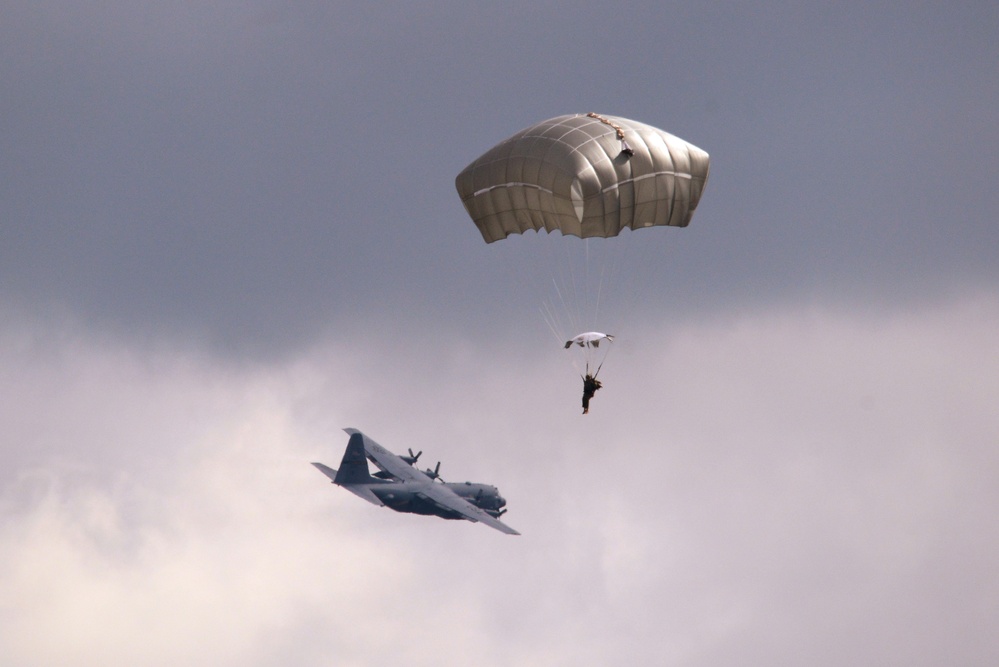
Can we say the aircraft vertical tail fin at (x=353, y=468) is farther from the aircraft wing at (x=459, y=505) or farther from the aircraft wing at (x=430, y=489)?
the aircraft wing at (x=459, y=505)

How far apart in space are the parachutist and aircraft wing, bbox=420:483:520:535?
45628 mm

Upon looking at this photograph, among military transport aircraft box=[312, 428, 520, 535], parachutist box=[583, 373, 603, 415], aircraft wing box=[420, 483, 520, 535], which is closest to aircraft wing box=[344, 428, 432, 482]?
military transport aircraft box=[312, 428, 520, 535]

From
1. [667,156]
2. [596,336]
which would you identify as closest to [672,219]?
[667,156]

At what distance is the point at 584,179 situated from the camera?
A: 2516 inches

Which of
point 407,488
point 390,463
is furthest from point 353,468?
point 407,488

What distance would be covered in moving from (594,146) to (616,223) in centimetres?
371

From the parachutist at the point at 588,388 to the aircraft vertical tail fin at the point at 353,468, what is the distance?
5854cm

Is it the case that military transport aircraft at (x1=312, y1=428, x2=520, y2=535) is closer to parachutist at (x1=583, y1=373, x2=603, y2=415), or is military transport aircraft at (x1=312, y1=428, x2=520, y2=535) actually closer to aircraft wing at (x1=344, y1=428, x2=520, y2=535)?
aircraft wing at (x1=344, y1=428, x2=520, y2=535)

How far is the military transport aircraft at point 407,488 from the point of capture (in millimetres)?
114375

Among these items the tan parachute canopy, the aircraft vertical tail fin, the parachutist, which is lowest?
the parachutist

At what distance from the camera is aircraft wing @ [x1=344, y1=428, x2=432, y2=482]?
121125mm

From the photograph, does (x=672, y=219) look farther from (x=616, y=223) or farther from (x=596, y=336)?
(x=596, y=336)

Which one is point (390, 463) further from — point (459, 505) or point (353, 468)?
point (459, 505)

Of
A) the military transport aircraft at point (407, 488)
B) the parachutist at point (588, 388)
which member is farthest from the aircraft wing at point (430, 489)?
the parachutist at point (588, 388)
